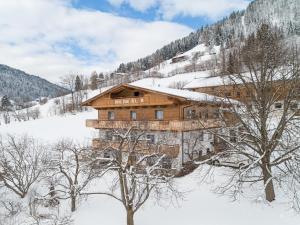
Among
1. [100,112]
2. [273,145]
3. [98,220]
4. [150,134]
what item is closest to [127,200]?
[98,220]

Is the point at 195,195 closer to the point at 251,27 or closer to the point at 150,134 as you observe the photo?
the point at 150,134

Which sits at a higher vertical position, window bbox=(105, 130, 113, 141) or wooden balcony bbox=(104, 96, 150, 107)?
wooden balcony bbox=(104, 96, 150, 107)

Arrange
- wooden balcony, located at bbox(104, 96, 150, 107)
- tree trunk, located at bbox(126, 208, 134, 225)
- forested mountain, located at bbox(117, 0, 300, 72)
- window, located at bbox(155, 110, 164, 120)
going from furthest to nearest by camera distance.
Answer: forested mountain, located at bbox(117, 0, 300, 72) < window, located at bbox(155, 110, 164, 120) < wooden balcony, located at bbox(104, 96, 150, 107) < tree trunk, located at bbox(126, 208, 134, 225)

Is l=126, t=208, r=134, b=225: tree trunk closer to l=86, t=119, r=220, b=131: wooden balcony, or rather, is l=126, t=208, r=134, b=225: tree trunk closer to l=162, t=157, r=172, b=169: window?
l=86, t=119, r=220, b=131: wooden balcony

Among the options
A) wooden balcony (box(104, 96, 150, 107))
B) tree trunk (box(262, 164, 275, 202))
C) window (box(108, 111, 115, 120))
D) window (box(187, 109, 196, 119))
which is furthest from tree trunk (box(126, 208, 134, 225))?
window (box(108, 111, 115, 120))

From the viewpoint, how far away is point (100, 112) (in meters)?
37.9

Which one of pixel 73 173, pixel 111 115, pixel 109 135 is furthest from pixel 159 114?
pixel 73 173

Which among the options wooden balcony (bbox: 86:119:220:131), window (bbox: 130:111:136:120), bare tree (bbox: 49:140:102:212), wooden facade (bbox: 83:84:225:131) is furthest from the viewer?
window (bbox: 130:111:136:120)

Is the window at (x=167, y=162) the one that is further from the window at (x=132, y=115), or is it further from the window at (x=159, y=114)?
the window at (x=132, y=115)

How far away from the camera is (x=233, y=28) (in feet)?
597

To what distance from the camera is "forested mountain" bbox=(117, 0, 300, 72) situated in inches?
6732

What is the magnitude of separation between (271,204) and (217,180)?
571cm

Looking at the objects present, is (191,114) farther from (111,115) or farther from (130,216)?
(130,216)

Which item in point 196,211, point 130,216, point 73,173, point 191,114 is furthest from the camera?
point 191,114
